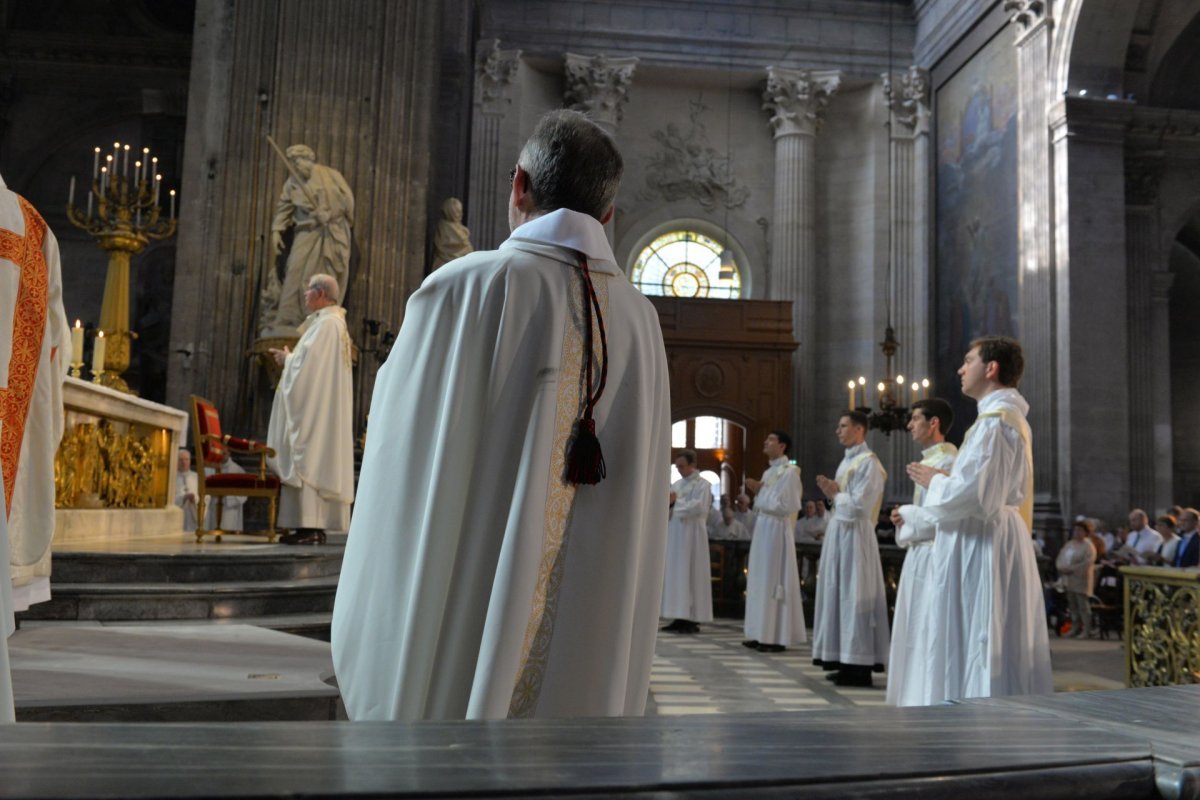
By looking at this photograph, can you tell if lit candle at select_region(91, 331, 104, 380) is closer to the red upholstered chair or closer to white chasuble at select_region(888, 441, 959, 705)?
the red upholstered chair

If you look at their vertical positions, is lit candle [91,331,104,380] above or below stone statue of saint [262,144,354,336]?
below

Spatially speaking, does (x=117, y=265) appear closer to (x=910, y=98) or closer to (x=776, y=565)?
(x=776, y=565)

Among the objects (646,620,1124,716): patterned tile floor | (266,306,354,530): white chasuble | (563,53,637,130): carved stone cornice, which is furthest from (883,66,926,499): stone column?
(266,306,354,530): white chasuble

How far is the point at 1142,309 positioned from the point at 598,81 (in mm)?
11345

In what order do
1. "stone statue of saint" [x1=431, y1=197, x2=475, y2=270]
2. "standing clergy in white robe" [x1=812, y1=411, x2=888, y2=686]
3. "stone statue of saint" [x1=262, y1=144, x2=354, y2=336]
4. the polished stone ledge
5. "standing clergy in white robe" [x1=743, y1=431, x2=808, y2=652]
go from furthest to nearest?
"stone statue of saint" [x1=431, y1=197, x2=475, y2=270] → "stone statue of saint" [x1=262, y1=144, x2=354, y2=336] → "standing clergy in white robe" [x1=743, y1=431, x2=808, y2=652] → "standing clergy in white robe" [x1=812, y1=411, x2=888, y2=686] → the polished stone ledge

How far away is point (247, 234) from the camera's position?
12672 millimetres

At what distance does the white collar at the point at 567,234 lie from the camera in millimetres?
2428

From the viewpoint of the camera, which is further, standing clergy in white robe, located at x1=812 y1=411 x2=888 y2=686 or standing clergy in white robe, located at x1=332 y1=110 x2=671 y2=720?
standing clergy in white robe, located at x1=812 y1=411 x2=888 y2=686

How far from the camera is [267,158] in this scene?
1279cm

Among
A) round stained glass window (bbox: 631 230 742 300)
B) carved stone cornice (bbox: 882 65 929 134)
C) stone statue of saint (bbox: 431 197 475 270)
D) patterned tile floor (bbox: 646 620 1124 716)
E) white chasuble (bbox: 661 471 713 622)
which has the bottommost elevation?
patterned tile floor (bbox: 646 620 1124 716)

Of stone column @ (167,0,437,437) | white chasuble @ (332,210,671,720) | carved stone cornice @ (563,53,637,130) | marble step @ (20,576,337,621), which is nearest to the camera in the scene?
white chasuble @ (332,210,671,720)

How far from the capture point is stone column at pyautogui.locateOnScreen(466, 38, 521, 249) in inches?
890

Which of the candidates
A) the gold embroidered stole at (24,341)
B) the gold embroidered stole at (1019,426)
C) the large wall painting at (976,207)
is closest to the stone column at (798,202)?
the large wall painting at (976,207)

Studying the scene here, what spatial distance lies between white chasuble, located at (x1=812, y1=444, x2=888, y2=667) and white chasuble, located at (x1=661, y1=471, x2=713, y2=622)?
3.08 meters
